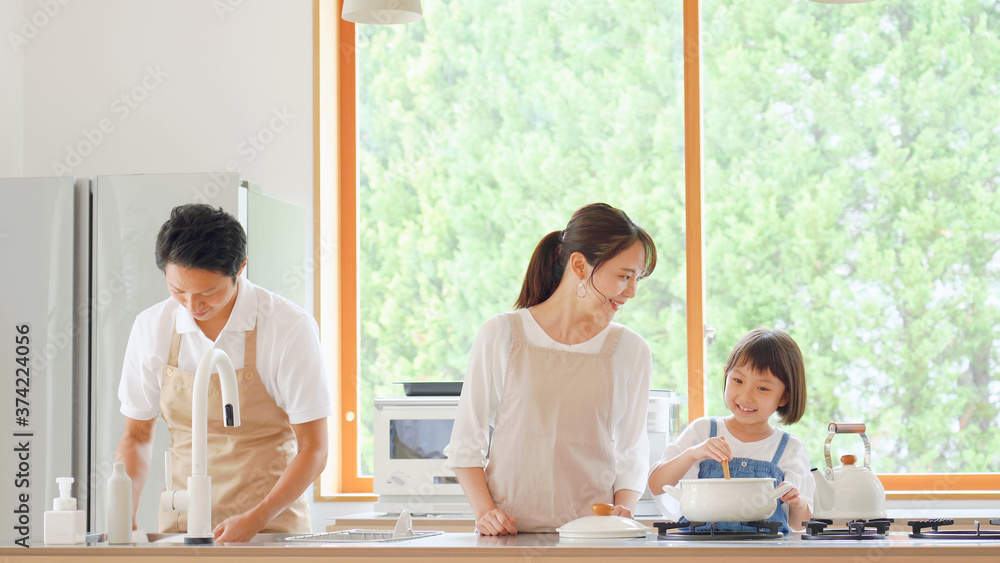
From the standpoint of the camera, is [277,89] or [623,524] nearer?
[623,524]

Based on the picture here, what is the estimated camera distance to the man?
1954 mm

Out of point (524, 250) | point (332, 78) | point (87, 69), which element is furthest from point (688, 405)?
point (87, 69)

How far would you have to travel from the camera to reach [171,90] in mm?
3756

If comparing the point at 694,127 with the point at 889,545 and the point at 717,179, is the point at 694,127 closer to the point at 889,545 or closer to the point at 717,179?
the point at 717,179

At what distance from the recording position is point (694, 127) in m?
3.72

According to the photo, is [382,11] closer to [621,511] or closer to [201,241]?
[201,241]

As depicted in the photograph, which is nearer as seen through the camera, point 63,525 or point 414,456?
point 63,525

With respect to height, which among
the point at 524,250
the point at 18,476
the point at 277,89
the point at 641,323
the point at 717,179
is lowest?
the point at 18,476

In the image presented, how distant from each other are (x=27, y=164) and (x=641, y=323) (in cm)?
231

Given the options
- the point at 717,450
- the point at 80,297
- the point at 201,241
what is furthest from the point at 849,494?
the point at 80,297

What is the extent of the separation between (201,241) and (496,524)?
2.47ft

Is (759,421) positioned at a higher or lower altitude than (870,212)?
lower

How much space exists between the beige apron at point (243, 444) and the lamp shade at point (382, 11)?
86 cm

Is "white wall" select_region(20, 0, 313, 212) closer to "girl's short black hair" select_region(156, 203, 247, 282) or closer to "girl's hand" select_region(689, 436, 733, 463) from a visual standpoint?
"girl's short black hair" select_region(156, 203, 247, 282)
